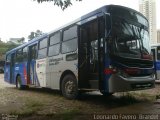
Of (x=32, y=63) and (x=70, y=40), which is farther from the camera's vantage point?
(x=32, y=63)

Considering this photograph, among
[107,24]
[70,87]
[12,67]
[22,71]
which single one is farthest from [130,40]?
[12,67]

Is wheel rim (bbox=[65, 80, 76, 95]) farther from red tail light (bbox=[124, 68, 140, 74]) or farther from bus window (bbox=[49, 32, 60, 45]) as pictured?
red tail light (bbox=[124, 68, 140, 74])

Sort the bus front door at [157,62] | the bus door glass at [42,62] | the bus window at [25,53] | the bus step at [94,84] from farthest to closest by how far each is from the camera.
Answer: the bus front door at [157,62], the bus window at [25,53], the bus door glass at [42,62], the bus step at [94,84]

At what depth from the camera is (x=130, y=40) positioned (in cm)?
911

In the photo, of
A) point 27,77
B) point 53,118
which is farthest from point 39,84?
point 53,118

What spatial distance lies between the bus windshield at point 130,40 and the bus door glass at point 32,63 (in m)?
6.35

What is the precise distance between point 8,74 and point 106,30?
12416mm

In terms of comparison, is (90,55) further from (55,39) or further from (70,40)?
(55,39)

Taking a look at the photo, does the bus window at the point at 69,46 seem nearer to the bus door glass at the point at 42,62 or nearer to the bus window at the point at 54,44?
the bus window at the point at 54,44

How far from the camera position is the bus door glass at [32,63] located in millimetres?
14351

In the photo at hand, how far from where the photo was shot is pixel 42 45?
13.4 meters

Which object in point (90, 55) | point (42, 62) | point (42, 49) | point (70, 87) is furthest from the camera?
point (42, 49)

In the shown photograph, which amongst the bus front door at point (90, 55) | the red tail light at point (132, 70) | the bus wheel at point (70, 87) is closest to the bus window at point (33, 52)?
the bus wheel at point (70, 87)

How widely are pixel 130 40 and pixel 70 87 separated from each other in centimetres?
295
